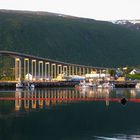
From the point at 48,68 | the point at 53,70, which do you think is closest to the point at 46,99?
the point at 48,68

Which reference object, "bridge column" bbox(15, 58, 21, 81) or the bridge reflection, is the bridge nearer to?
"bridge column" bbox(15, 58, 21, 81)

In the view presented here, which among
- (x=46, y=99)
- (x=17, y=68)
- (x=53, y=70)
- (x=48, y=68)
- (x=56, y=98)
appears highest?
(x=48, y=68)

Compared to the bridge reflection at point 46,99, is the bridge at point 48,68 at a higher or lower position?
higher

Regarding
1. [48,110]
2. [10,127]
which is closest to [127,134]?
[10,127]

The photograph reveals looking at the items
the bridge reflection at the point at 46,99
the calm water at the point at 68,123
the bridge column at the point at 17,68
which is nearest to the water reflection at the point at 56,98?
the bridge reflection at the point at 46,99

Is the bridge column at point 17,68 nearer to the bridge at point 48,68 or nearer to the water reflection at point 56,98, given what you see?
the bridge at point 48,68

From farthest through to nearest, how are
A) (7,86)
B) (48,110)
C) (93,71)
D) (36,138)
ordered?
(93,71) < (7,86) < (48,110) < (36,138)

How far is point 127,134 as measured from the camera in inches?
1253

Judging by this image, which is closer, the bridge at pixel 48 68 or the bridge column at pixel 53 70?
the bridge at pixel 48 68

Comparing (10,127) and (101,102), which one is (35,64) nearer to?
(101,102)

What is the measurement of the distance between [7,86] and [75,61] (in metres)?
76.7

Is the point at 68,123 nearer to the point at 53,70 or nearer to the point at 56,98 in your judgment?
the point at 56,98

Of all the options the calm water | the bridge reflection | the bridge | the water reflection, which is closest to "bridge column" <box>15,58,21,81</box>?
the bridge

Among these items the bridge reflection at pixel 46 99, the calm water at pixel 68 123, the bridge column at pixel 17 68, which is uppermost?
the bridge column at pixel 17 68
